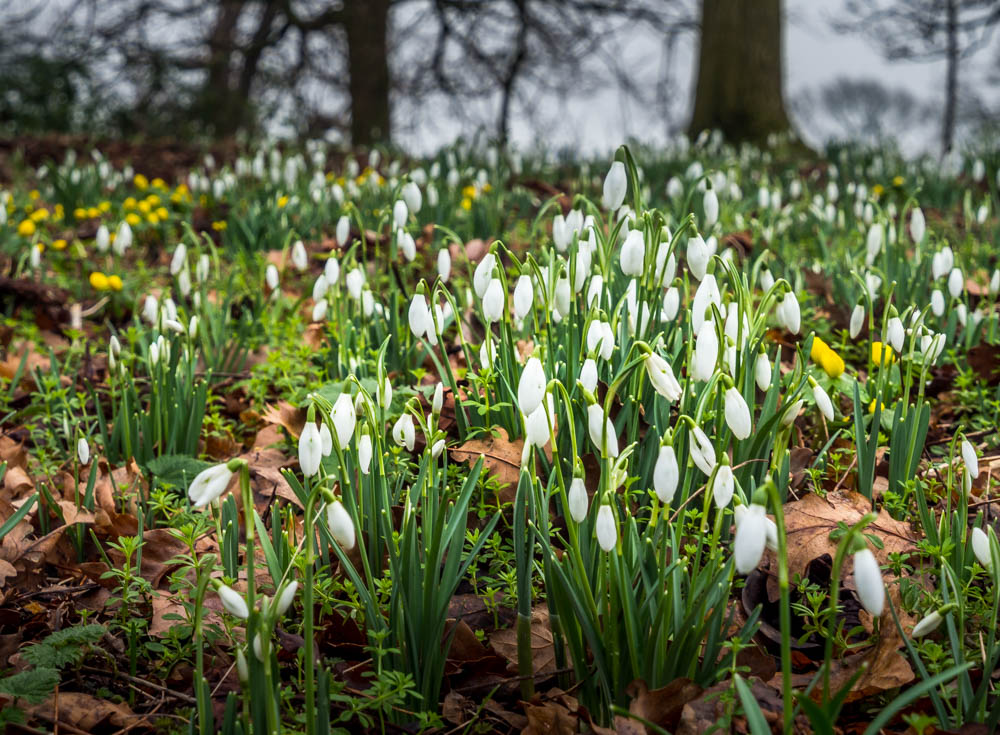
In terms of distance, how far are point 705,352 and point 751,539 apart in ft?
1.79

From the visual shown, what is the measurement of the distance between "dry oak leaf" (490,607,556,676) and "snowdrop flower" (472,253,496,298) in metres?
0.72

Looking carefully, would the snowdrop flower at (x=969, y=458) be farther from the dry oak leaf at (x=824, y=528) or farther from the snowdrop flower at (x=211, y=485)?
the snowdrop flower at (x=211, y=485)

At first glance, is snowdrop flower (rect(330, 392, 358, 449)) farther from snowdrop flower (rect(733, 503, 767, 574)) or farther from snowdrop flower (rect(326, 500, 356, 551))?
snowdrop flower (rect(733, 503, 767, 574))

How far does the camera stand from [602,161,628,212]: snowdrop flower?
2.01 meters

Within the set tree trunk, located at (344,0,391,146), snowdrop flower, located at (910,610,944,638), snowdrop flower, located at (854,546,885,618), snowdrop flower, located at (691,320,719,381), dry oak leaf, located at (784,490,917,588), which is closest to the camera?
snowdrop flower, located at (854,546,885,618)

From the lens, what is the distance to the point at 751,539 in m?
1.09

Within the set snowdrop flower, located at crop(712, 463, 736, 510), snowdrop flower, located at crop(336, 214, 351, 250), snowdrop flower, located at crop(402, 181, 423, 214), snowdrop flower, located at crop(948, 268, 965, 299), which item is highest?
snowdrop flower, located at crop(402, 181, 423, 214)

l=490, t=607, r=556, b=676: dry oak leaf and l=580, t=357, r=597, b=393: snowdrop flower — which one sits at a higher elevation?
l=580, t=357, r=597, b=393: snowdrop flower

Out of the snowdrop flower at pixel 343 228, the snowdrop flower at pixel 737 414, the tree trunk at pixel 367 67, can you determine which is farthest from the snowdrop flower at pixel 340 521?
the tree trunk at pixel 367 67

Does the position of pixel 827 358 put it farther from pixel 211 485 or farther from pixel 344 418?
pixel 211 485

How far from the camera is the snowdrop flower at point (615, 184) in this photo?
201 cm

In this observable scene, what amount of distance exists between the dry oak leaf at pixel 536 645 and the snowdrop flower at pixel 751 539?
63 cm

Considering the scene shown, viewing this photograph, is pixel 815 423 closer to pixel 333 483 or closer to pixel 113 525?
pixel 333 483

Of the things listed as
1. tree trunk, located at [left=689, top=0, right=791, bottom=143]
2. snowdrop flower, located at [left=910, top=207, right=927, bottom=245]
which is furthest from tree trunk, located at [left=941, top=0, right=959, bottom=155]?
snowdrop flower, located at [left=910, top=207, right=927, bottom=245]
